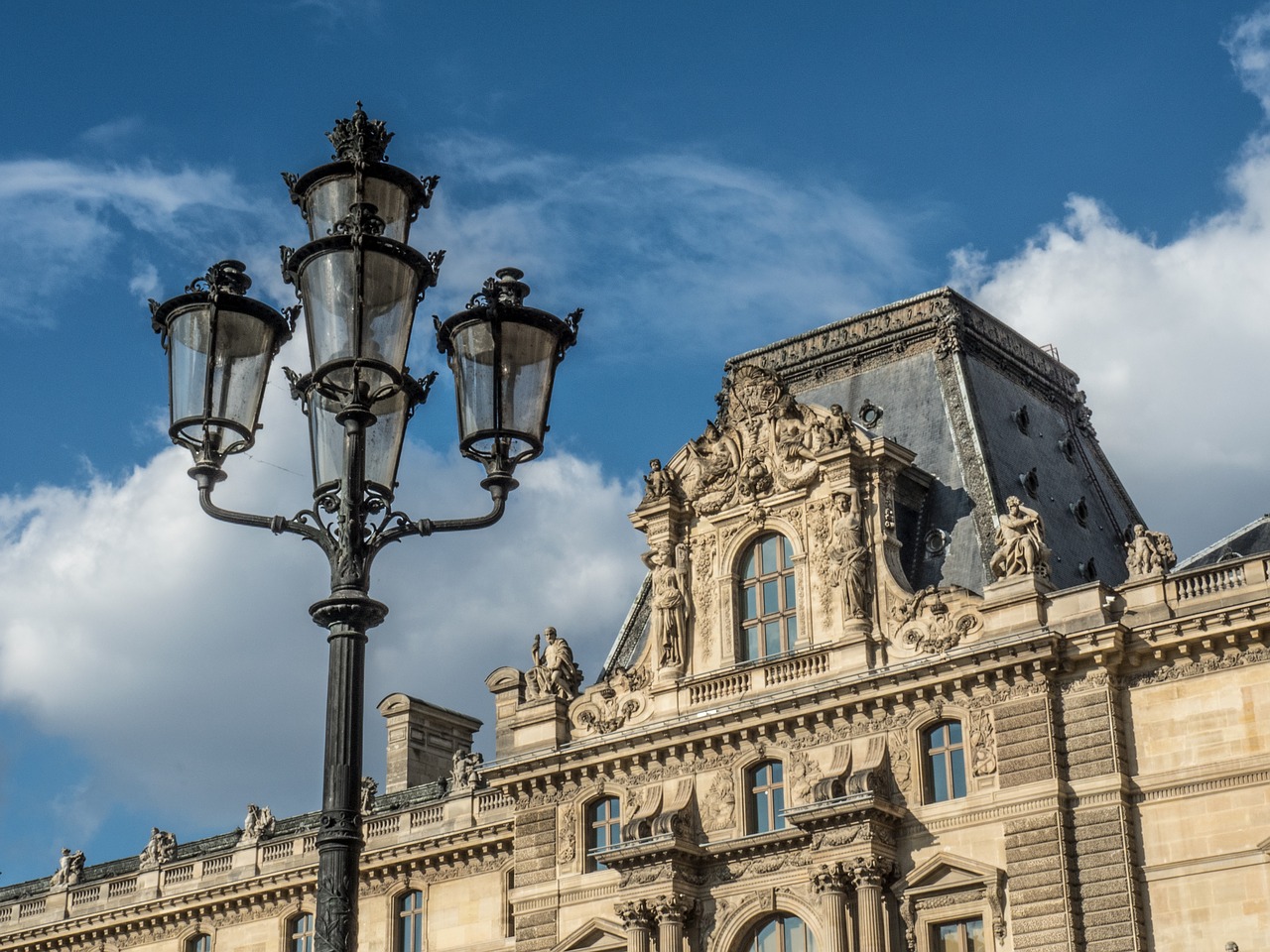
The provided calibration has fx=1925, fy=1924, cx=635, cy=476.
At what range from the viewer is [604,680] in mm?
45500

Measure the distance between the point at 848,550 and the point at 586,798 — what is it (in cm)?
864

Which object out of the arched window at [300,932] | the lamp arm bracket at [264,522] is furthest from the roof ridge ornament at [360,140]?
the arched window at [300,932]

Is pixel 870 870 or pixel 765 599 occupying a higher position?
pixel 765 599

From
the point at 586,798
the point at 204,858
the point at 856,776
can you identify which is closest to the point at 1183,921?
the point at 856,776

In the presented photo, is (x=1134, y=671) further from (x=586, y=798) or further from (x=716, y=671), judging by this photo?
(x=586, y=798)

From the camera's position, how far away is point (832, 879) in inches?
1538

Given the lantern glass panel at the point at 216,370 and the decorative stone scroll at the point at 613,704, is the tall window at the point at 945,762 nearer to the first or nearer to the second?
the decorative stone scroll at the point at 613,704

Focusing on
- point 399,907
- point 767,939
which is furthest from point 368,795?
point 767,939

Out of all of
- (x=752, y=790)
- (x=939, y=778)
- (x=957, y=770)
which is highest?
(x=752, y=790)

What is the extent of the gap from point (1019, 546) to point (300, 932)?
948 inches

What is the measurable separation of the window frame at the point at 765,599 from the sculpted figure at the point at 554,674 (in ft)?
16.6

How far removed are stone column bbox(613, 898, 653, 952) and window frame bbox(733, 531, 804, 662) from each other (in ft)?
19.4

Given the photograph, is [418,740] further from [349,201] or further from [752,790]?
[349,201]

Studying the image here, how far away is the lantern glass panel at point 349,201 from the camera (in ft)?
52.3
